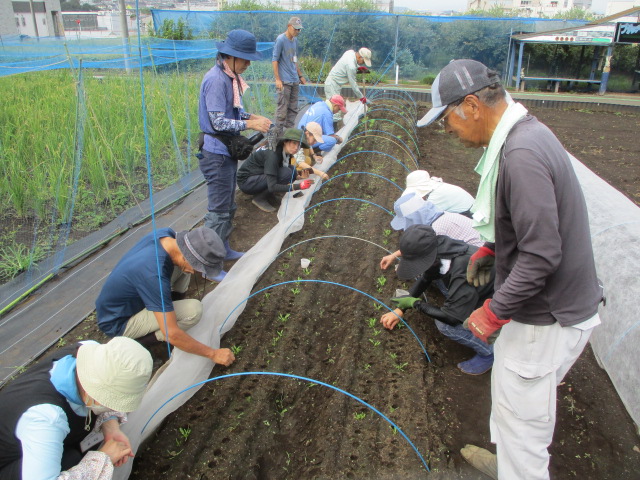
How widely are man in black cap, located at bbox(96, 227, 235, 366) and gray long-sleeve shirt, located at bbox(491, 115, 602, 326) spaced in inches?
52.1

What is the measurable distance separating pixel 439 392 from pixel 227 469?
47.4 inches

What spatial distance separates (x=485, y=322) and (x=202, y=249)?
4.25ft

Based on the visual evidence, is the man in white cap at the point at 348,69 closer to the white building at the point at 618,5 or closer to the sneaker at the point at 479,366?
the sneaker at the point at 479,366

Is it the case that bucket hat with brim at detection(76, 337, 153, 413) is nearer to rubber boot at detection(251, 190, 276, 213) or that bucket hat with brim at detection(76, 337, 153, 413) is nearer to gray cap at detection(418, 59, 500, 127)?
gray cap at detection(418, 59, 500, 127)

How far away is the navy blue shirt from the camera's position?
219 cm

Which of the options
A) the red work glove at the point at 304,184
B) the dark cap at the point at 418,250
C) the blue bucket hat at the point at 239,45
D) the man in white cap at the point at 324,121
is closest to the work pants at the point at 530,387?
the dark cap at the point at 418,250

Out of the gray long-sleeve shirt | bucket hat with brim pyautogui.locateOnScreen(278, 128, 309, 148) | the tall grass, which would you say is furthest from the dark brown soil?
the tall grass

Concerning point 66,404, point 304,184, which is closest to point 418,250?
point 66,404

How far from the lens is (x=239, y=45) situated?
10.4 feet

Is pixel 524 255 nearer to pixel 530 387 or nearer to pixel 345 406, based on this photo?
pixel 530 387

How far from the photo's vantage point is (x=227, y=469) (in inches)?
80.8

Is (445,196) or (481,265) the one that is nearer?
(481,265)

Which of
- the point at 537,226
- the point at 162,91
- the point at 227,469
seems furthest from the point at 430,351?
the point at 162,91

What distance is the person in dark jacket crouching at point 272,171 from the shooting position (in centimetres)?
440
